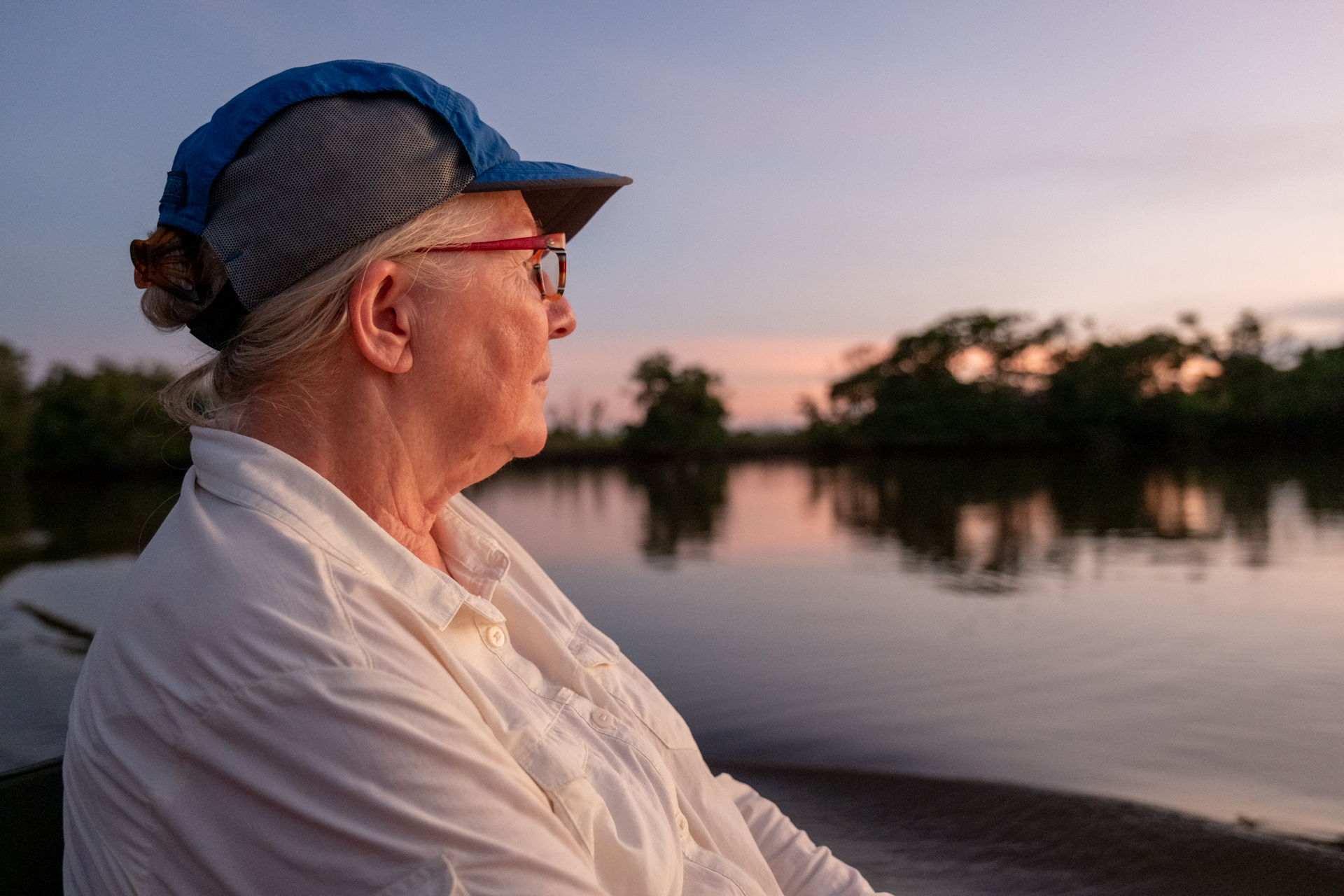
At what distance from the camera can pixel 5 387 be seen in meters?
40.4

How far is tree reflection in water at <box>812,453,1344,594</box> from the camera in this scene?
403 inches

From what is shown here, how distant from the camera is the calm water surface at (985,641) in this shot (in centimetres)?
381

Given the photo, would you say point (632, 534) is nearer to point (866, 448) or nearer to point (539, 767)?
point (539, 767)

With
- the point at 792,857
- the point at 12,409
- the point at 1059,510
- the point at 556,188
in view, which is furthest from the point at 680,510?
the point at 12,409

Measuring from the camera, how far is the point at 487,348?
3.96 feet

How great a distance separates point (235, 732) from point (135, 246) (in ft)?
2.12

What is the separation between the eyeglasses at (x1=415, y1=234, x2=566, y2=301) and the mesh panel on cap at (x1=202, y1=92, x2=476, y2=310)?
0.30ft

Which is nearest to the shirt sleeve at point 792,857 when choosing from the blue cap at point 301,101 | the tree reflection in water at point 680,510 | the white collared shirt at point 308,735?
the white collared shirt at point 308,735

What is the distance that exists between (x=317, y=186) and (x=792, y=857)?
3.93 ft

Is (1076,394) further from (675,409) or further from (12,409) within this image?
(12,409)

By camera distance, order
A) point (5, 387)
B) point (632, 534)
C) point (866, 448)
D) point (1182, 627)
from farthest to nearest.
A: point (866, 448) < point (5, 387) < point (632, 534) < point (1182, 627)

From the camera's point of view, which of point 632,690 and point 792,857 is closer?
point 632,690

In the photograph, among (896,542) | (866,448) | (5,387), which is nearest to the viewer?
(896,542)

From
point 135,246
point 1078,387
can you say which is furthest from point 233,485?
point 1078,387
